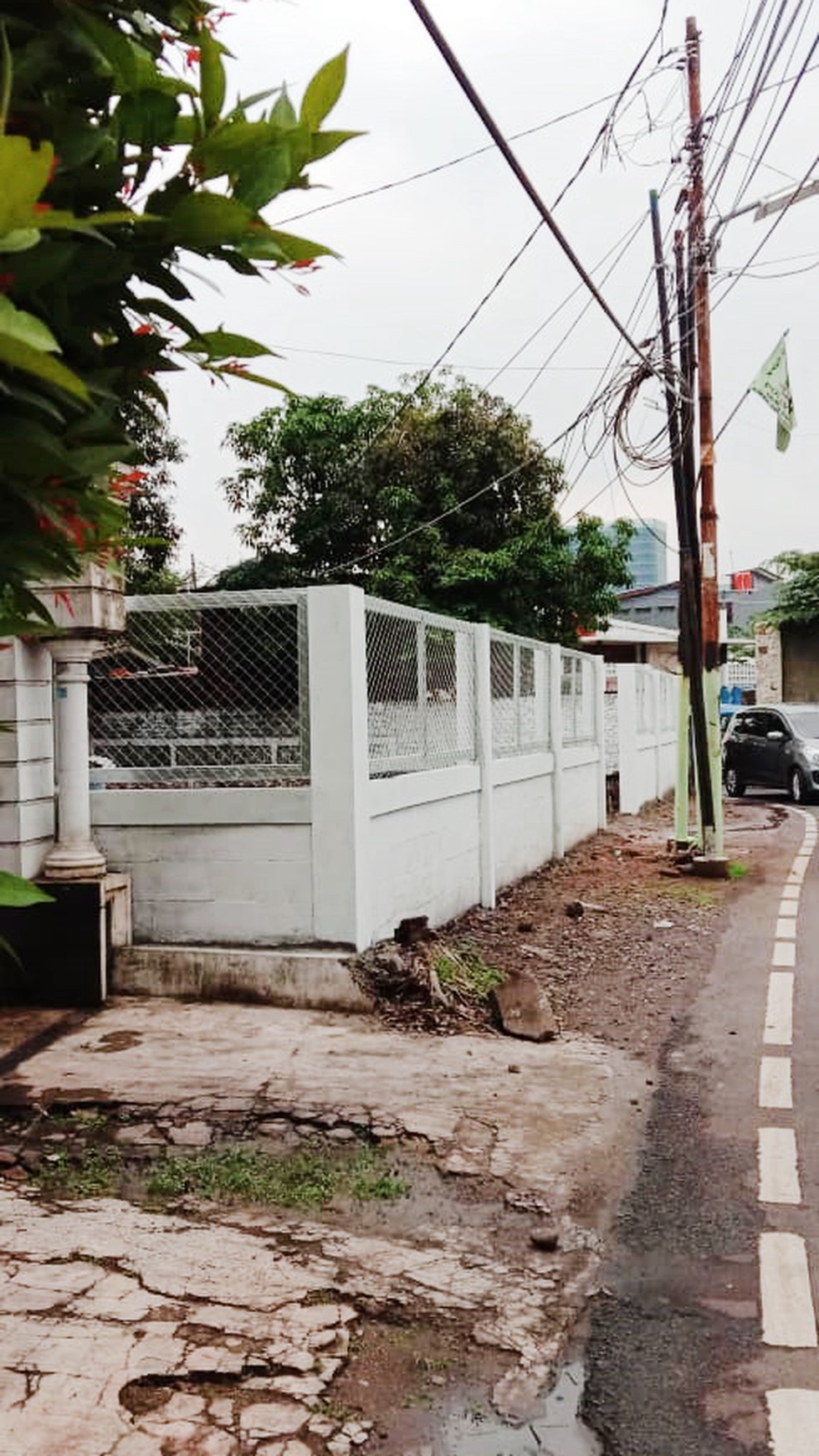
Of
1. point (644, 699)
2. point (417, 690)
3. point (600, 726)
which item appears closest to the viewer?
point (417, 690)

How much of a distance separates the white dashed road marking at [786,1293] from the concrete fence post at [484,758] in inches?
219

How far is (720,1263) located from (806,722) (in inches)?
724

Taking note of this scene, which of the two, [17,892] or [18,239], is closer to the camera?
[18,239]

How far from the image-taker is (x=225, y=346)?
1.73 metres

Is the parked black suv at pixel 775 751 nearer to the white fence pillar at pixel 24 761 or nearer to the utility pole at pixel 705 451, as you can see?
the utility pole at pixel 705 451

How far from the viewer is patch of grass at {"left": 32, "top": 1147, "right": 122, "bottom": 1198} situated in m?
4.21

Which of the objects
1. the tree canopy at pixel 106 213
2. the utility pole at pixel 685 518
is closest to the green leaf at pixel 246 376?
the tree canopy at pixel 106 213

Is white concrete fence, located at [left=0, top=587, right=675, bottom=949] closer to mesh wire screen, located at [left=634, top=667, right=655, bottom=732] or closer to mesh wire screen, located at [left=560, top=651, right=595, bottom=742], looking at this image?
mesh wire screen, located at [left=560, top=651, right=595, bottom=742]

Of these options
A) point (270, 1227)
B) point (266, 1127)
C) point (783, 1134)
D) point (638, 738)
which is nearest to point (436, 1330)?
point (270, 1227)

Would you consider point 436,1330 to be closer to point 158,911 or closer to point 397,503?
point 158,911

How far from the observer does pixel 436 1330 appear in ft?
10.8

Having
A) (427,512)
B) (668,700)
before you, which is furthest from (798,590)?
(427,512)

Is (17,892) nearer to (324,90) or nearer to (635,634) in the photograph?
(324,90)

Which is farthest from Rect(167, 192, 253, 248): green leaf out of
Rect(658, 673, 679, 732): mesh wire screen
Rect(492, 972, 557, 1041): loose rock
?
Rect(658, 673, 679, 732): mesh wire screen
